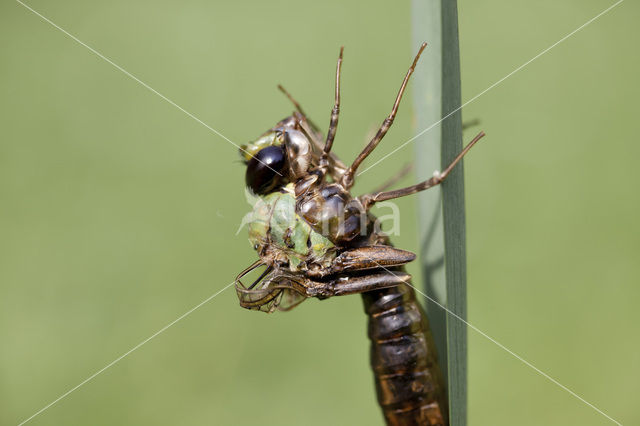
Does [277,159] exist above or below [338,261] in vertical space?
above

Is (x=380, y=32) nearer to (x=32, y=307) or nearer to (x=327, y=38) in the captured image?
(x=327, y=38)

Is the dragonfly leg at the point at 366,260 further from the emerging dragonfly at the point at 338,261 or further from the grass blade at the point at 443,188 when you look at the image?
the grass blade at the point at 443,188

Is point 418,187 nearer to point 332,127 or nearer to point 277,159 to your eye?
point 332,127

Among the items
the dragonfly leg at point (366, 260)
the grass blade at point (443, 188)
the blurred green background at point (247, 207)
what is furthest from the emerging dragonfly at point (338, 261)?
the blurred green background at point (247, 207)

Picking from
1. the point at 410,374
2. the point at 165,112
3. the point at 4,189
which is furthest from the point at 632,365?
the point at 4,189

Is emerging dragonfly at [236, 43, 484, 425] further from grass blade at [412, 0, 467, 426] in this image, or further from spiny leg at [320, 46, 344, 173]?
grass blade at [412, 0, 467, 426]

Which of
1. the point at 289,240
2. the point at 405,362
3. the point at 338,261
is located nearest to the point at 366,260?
the point at 338,261

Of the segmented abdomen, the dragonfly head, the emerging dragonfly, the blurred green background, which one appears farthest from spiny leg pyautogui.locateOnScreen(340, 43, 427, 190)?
the blurred green background

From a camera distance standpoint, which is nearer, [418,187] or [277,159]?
[418,187]
